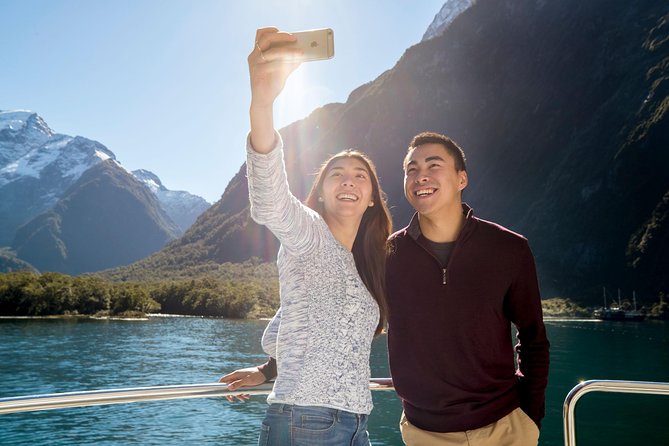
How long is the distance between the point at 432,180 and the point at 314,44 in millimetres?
951

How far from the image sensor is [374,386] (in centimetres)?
229

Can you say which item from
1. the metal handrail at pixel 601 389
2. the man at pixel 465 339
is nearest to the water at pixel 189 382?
the metal handrail at pixel 601 389

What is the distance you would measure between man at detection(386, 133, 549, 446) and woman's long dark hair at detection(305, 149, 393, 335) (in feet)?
0.25

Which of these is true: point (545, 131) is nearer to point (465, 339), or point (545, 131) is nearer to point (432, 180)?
point (432, 180)

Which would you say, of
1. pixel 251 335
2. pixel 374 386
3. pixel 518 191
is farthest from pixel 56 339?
pixel 518 191

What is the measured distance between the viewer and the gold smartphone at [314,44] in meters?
1.66

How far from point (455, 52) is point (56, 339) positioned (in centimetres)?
14215

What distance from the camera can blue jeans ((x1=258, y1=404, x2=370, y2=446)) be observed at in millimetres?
1822

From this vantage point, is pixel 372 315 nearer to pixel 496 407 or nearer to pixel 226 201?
pixel 496 407

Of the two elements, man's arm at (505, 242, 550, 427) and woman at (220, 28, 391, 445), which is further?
man's arm at (505, 242, 550, 427)

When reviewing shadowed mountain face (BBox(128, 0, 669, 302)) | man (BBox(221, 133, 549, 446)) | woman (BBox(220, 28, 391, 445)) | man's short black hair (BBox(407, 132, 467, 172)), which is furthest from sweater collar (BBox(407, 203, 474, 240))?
shadowed mountain face (BBox(128, 0, 669, 302))

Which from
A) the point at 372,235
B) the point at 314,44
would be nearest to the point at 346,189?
the point at 372,235

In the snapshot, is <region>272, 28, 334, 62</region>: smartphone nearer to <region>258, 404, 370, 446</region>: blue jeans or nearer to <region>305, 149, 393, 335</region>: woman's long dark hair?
<region>305, 149, 393, 335</region>: woman's long dark hair

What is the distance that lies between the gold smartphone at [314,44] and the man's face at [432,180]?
0.90m
